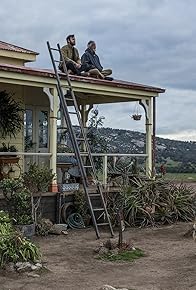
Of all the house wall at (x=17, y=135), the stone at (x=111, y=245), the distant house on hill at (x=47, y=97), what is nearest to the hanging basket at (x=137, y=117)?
the distant house on hill at (x=47, y=97)

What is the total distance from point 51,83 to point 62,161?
2523 mm

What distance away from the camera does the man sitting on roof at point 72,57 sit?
1438cm

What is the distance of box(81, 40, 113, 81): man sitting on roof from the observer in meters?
14.8

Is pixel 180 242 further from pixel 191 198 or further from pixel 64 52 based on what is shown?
pixel 64 52

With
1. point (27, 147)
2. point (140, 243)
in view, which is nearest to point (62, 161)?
point (27, 147)

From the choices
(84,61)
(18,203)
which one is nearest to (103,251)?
(18,203)

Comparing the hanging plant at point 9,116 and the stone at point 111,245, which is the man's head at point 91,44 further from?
the stone at point 111,245

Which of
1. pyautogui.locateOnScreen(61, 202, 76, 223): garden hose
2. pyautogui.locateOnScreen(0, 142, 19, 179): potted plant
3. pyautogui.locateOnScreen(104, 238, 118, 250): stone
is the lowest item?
pyautogui.locateOnScreen(104, 238, 118, 250): stone

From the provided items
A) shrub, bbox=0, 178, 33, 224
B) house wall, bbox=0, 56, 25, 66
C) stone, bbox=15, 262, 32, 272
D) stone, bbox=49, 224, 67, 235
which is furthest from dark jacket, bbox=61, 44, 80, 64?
stone, bbox=15, 262, 32, 272

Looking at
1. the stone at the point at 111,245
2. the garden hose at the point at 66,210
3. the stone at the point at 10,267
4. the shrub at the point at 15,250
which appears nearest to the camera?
the stone at the point at 10,267

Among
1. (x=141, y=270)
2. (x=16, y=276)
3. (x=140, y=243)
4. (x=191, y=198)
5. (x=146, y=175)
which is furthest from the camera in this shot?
(x=146, y=175)

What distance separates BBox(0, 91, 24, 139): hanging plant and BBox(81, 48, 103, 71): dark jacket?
87.6 inches

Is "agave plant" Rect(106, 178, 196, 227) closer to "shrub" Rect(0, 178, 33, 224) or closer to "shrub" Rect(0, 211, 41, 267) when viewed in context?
"shrub" Rect(0, 178, 33, 224)

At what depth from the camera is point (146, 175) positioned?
1552 centimetres
